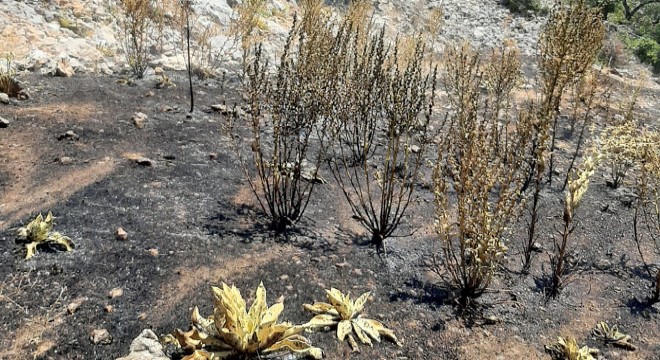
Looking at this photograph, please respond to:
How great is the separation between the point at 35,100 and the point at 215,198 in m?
2.95

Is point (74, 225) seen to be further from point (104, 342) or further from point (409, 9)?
point (409, 9)

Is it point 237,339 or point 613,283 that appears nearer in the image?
point 237,339

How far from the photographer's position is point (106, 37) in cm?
754

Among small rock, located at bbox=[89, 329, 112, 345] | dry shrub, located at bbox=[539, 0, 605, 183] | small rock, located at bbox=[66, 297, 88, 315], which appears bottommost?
small rock, located at bbox=[66, 297, 88, 315]

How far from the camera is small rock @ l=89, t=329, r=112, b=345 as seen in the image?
227 cm

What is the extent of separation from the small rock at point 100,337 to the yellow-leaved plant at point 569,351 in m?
A: 2.40

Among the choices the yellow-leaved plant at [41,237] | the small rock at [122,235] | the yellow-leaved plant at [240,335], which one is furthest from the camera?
the small rock at [122,235]

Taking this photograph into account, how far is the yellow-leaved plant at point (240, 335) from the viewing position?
2.26 m

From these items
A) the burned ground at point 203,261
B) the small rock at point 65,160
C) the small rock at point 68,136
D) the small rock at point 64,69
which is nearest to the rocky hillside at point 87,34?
the small rock at point 64,69

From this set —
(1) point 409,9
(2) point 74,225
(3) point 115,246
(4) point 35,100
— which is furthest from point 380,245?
(1) point 409,9

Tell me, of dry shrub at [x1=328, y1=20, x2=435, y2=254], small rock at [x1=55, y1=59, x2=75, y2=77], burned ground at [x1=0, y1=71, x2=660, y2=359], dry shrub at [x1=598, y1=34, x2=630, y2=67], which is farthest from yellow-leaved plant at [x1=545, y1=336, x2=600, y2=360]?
dry shrub at [x1=598, y1=34, x2=630, y2=67]

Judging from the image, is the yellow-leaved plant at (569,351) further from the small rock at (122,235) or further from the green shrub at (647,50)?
the green shrub at (647,50)

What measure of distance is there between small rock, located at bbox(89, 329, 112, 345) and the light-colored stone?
0.15m

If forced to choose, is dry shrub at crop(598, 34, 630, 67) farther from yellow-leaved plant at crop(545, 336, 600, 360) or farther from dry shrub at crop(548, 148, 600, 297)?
yellow-leaved plant at crop(545, 336, 600, 360)
